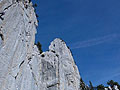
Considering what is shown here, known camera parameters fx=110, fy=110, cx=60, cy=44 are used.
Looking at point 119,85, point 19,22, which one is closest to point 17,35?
point 19,22

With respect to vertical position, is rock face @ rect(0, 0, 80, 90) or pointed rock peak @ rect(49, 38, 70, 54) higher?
pointed rock peak @ rect(49, 38, 70, 54)

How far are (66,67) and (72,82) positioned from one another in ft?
16.2

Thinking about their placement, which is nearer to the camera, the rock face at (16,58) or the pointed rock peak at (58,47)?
the rock face at (16,58)

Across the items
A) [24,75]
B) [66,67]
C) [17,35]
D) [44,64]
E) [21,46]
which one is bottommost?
[24,75]

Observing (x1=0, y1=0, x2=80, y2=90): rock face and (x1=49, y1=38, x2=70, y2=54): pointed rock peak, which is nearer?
(x1=0, y1=0, x2=80, y2=90): rock face

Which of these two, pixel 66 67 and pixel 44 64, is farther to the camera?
pixel 66 67

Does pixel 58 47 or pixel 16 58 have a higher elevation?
pixel 58 47

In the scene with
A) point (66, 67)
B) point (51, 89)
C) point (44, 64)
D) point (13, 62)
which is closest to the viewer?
point (13, 62)

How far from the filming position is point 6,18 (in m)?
17.7

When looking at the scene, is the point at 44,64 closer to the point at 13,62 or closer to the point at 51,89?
the point at 51,89

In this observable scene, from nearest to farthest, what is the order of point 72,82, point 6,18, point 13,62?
1. point 13,62
2. point 6,18
3. point 72,82

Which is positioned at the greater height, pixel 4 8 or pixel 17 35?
pixel 4 8

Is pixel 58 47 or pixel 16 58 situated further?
pixel 58 47

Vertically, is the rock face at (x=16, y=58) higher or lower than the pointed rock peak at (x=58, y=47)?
lower
